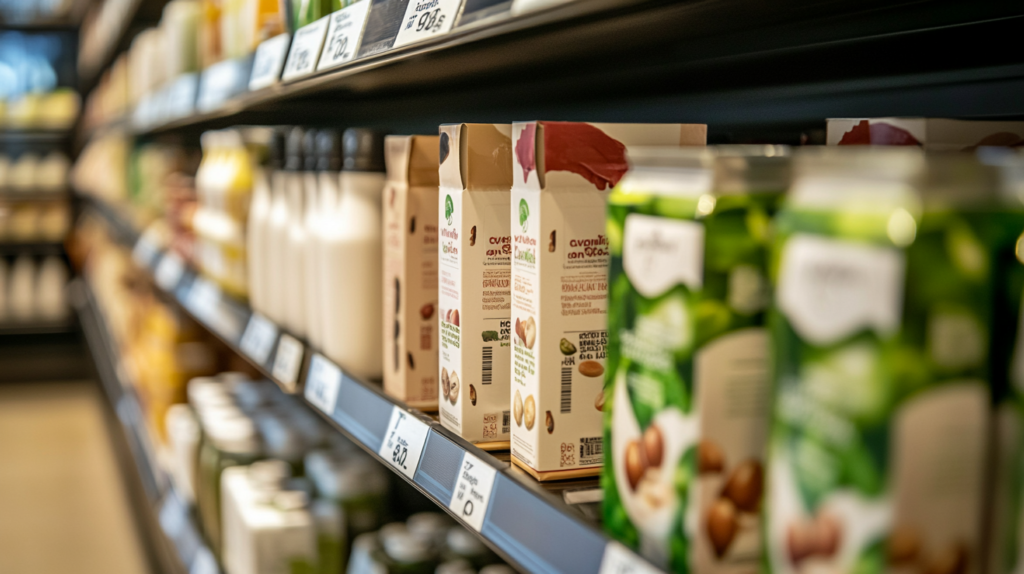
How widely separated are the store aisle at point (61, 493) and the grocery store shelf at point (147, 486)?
0.13 metres

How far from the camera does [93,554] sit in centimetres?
322

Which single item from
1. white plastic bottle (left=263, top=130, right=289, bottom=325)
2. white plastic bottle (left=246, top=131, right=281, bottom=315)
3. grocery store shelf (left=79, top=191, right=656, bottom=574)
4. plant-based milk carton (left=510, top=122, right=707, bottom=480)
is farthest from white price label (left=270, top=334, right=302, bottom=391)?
plant-based milk carton (left=510, top=122, right=707, bottom=480)

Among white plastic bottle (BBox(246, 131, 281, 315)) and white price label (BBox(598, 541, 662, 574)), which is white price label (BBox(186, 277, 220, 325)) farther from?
white price label (BBox(598, 541, 662, 574))

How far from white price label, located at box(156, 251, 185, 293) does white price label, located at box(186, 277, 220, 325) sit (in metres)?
0.26

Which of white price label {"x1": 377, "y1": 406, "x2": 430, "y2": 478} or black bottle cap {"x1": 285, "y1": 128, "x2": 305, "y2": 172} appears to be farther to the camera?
black bottle cap {"x1": 285, "y1": 128, "x2": 305, "y2": 172}

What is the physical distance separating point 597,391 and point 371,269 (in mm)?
563

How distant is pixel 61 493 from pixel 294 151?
2945mm

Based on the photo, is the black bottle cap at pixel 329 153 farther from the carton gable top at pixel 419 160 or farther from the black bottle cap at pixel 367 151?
the carton gable top at pixel 419 160

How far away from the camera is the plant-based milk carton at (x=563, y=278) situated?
750mm

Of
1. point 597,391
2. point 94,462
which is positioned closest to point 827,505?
point 597,391

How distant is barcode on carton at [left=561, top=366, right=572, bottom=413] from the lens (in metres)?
0.79

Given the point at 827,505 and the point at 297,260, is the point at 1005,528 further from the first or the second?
the point at 297,260

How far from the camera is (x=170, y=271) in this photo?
257 cm

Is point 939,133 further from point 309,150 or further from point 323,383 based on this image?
point 309,150
